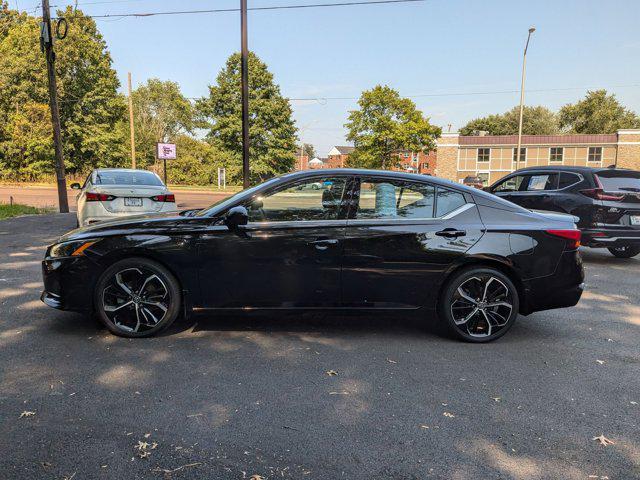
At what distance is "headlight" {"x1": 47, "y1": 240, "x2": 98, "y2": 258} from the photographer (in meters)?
4.38

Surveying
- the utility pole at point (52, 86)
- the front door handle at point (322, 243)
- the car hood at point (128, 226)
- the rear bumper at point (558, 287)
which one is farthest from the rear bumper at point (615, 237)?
the utility pole at point (52, 86)

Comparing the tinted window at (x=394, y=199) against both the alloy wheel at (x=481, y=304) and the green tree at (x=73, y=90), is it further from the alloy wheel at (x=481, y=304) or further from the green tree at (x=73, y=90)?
the green tree at (x=73, y=90)

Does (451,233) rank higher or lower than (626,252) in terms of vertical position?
higher

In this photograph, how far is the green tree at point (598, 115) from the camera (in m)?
75.4

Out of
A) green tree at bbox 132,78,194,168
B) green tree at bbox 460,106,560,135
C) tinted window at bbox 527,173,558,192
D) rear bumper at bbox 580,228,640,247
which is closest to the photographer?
rear bumper at bbox 580,228,640,247

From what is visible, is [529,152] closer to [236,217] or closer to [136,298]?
[236,217]

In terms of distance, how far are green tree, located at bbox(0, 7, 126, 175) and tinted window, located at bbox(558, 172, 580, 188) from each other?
145ft

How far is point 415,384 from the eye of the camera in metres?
3.58

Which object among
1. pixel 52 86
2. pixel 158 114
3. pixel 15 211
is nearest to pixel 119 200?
pixel 15 211

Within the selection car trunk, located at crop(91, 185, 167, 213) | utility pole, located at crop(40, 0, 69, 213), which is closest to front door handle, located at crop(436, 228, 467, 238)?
car trunk, located at crop(91, 185, 167, 213)

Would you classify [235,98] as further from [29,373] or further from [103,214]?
[29,373]

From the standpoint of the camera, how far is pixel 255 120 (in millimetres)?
50312

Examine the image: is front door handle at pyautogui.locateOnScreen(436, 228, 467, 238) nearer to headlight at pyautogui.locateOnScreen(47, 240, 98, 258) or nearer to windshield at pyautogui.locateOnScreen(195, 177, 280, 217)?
windshield at pyautogui.locateOnScreen(195, 177, 280, 217)

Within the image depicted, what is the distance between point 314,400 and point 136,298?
6.62ft
